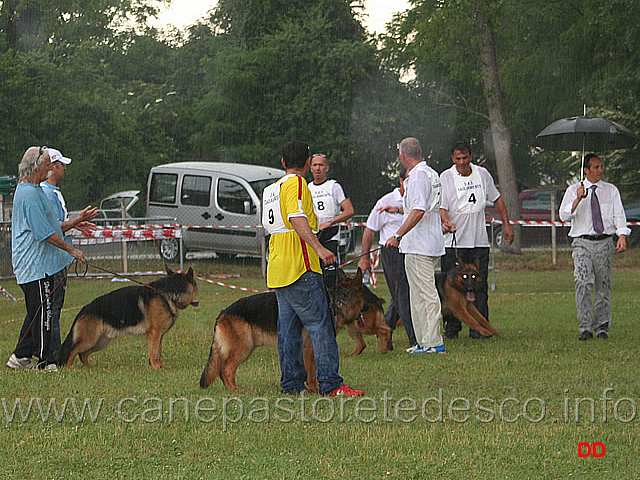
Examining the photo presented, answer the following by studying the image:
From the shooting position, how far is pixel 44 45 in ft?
102

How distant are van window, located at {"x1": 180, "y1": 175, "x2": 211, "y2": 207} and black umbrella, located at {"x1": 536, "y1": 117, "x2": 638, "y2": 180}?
11.2 m

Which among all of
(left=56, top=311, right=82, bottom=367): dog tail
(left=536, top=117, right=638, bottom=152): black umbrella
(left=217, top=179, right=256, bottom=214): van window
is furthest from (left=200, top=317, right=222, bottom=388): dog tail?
(left=217, top=179, right=256, bottom=214): van window

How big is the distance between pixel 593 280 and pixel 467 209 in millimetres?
1553

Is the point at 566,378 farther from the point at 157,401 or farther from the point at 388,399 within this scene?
the point at 157,401

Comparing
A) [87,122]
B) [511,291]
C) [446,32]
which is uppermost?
[446,32]

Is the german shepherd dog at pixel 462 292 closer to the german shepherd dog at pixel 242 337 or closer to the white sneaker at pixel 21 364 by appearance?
the german shepherd dog at pixel 242 337

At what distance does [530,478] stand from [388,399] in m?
1.94

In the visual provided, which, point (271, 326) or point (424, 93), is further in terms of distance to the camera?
point (424, 93)

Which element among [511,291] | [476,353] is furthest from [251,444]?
[511,291]

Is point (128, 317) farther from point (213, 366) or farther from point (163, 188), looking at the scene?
point (163, 188)

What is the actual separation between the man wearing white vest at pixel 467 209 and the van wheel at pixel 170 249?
1064cm

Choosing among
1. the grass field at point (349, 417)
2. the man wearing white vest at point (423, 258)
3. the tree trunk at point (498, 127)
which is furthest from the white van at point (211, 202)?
the man wearing white vest at point (423, 258)

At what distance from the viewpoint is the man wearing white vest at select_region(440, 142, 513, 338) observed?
9.32 m

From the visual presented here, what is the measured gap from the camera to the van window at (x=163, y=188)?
845 inches
